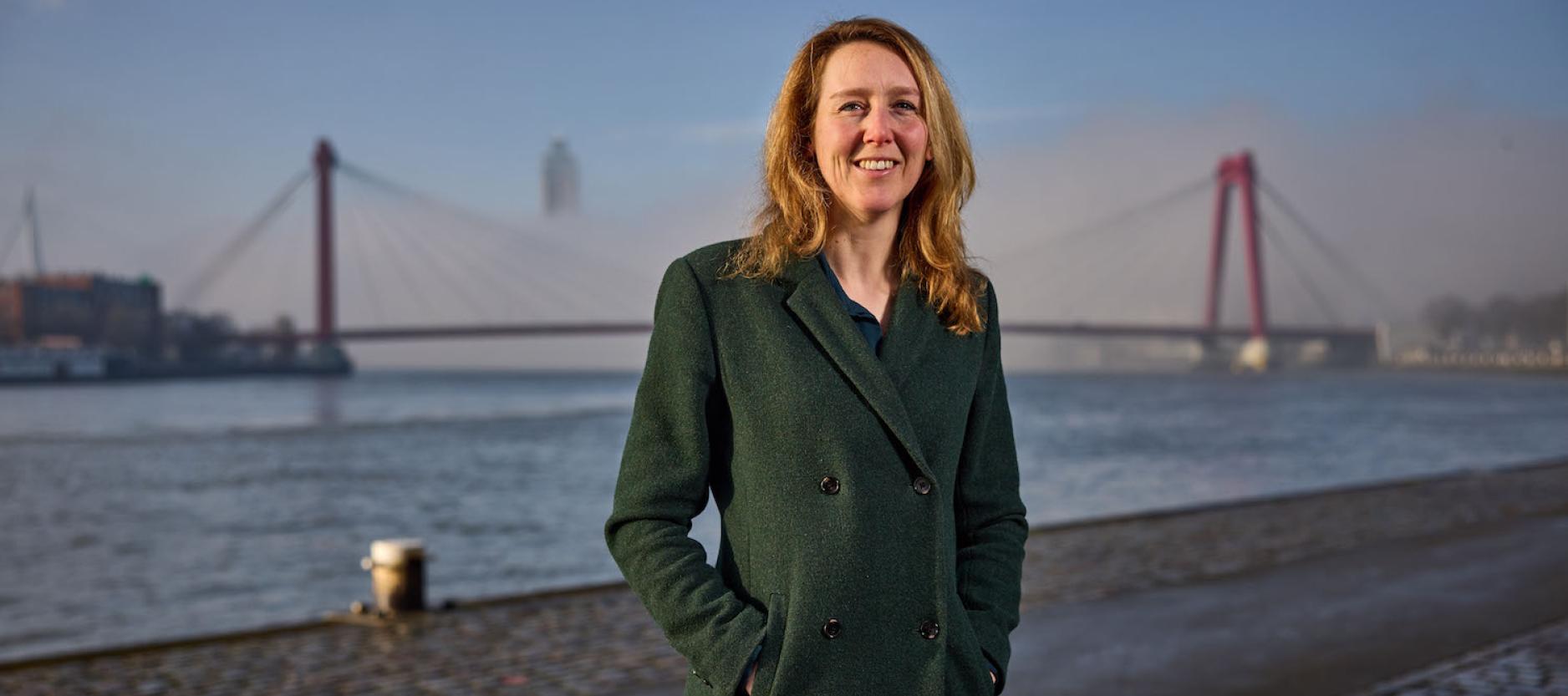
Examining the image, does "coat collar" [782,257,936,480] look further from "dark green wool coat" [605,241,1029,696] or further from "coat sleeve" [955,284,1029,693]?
"coat sleeve" [955,284,1029,693]

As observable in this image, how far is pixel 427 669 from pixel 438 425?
33.3m

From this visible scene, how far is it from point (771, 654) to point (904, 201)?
20.0 inches

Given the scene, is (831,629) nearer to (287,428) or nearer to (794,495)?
(794,495)

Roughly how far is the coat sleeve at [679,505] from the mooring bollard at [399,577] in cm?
450

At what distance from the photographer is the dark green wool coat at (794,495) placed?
4.31 feet

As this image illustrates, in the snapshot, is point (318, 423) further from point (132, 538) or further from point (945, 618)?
point (945, 618)

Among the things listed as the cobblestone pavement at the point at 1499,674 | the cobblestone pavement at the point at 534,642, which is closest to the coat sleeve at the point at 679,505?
the cobblestone pavement at the point at 534,642

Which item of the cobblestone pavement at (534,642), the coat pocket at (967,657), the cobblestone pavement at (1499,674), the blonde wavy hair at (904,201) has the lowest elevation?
the cobblestone pavement at (534,642)

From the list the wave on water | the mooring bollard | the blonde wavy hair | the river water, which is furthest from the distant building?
the blonde wavy hair

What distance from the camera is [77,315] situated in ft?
217

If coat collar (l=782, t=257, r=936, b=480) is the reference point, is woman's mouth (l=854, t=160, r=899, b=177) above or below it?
above

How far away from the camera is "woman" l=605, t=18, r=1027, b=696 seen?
51.9 inches

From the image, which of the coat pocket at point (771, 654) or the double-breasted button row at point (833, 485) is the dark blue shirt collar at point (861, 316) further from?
the coat pocket at point (771, 654)

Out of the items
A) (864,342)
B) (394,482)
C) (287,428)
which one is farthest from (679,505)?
(287,428)
